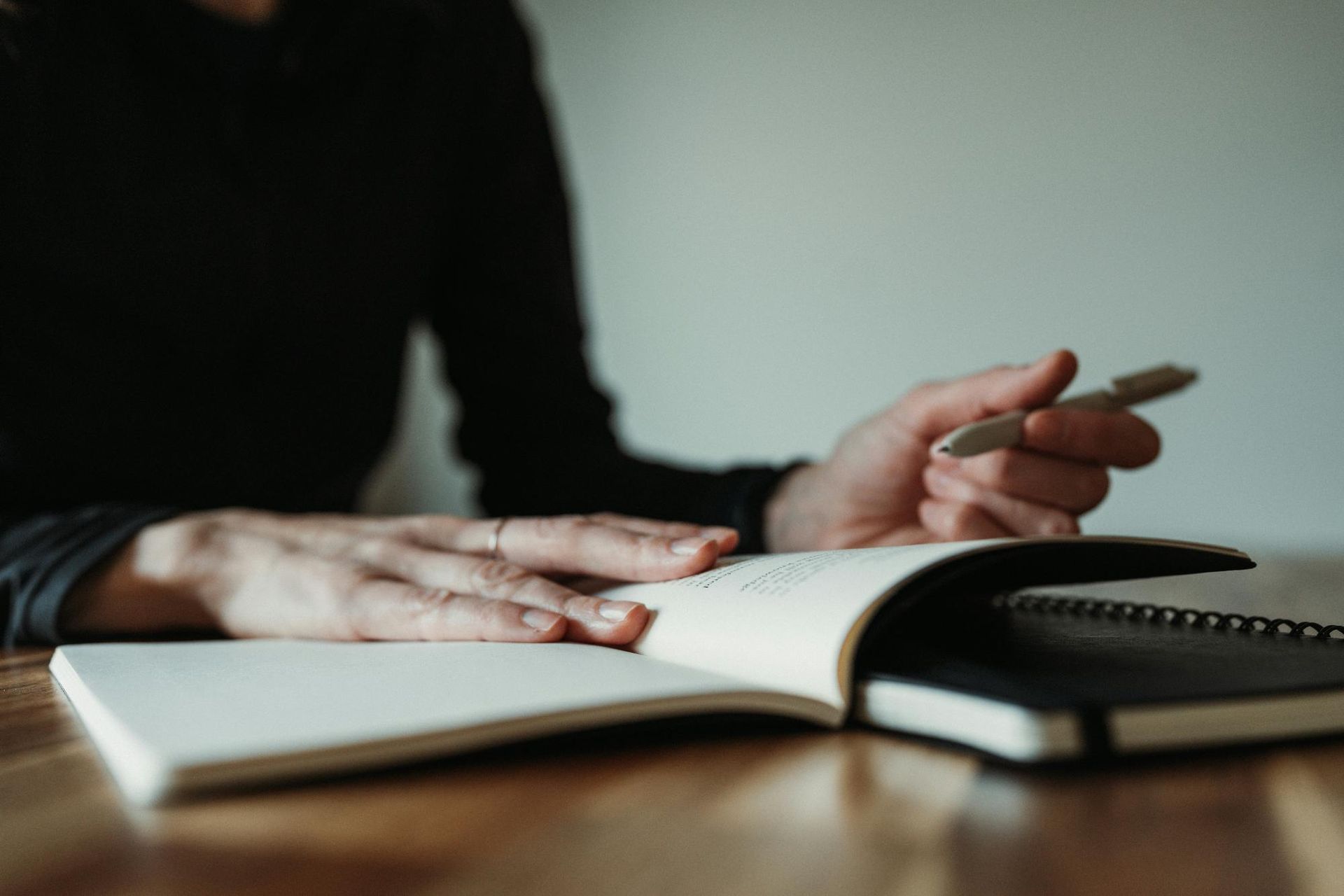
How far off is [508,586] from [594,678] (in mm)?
140

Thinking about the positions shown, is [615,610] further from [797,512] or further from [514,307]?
[514,307]

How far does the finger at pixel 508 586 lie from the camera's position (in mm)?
411

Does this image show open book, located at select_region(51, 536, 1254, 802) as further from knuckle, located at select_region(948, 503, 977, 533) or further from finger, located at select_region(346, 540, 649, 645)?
knuckle, located at select_region(948, 503, 977, 533)

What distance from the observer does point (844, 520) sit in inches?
26.9

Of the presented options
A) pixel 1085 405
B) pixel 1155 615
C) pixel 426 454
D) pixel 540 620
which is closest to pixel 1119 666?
pixel 1155 615

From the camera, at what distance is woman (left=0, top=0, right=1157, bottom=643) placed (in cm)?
53

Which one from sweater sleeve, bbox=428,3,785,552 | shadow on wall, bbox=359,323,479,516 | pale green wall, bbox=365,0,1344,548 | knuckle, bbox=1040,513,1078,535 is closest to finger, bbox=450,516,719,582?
knuckle, bbox=1040,513,1078,535

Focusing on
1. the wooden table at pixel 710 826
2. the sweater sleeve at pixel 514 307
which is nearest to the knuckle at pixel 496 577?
the wooden table at pixel 710 826

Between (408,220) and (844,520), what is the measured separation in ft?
1.80

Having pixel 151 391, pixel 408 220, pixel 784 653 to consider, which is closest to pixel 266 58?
pixel 408 220

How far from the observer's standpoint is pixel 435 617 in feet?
1.44

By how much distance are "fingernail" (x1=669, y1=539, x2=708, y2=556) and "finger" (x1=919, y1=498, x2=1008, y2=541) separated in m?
0.21

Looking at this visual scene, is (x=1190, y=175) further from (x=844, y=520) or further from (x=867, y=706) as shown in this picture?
(x=867, y=706)

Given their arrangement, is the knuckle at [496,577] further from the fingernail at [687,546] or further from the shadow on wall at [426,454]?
the shadow on wall at [426,454]
